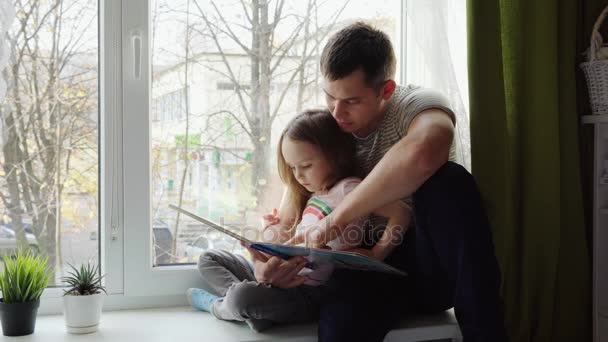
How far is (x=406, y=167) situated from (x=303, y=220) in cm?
32

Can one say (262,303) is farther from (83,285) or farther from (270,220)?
(83,285)

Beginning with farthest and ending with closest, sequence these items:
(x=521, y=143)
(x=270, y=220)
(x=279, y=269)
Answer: (x=521, y=143)
(x=270, y=220)
(x=279, y=269)

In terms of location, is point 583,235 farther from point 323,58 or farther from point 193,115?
point 193,115

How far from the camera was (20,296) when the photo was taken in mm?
1498

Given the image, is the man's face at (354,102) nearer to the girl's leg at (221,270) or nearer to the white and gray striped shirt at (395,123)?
the white and gray striped shirt at (395,123)

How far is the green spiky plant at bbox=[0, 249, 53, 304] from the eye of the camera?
4.90 ft

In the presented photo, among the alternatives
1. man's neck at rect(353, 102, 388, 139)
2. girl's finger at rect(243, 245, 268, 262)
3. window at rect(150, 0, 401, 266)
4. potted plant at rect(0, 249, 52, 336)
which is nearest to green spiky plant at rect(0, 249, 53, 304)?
potted plant at rect(0, 249, 52, 336)

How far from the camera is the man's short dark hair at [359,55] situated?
1561 millimetres

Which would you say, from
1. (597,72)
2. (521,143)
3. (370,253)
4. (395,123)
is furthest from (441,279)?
(597,72)

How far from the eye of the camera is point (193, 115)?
1.85m

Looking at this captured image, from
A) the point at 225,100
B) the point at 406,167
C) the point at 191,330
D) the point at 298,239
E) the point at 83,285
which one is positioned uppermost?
the point at 225,100

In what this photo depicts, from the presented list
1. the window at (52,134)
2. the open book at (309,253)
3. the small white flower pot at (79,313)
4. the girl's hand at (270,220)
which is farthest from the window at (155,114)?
the open book at (309,253)

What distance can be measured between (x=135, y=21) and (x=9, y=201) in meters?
0.58

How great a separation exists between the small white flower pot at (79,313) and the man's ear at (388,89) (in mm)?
879
